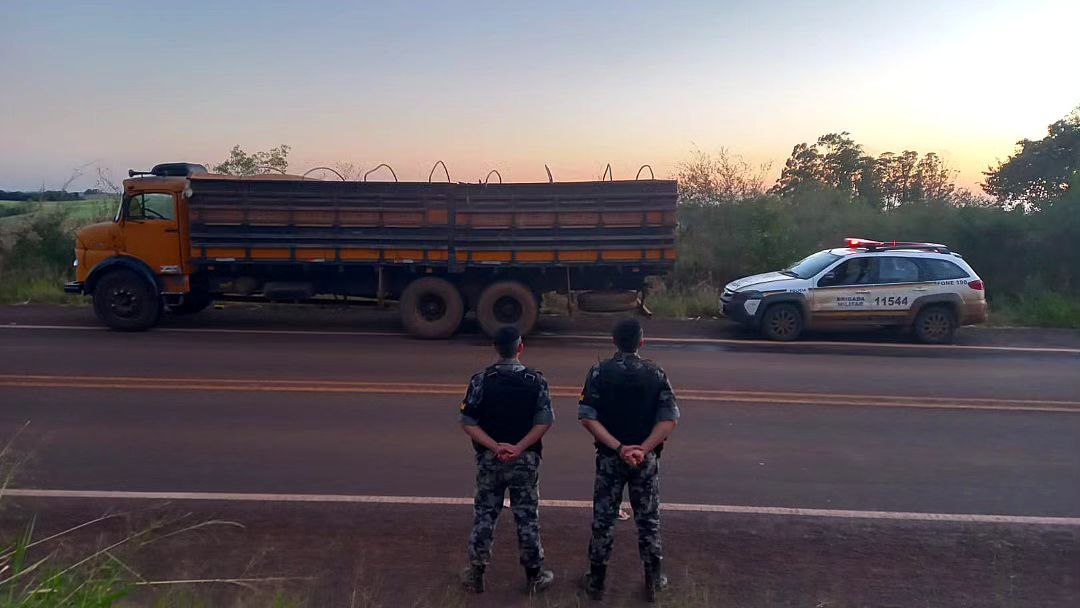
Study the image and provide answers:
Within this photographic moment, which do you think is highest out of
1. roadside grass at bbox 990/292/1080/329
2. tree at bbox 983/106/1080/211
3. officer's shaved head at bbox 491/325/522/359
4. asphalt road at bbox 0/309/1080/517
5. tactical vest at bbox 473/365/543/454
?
tree at bbox 983/106/1080/211

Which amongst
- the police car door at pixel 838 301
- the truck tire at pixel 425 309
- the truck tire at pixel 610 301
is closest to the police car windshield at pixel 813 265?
the police car door at pixel 838 301

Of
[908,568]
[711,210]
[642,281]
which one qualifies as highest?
[711,210]

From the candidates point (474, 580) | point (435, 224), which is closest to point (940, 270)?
point (435, 224)

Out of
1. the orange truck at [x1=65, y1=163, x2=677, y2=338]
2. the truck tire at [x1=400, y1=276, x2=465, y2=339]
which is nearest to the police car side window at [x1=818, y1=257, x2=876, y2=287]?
the orange truck at [x1=65, y1=163, x2=677, y2=338]

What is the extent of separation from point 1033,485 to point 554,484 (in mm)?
3771

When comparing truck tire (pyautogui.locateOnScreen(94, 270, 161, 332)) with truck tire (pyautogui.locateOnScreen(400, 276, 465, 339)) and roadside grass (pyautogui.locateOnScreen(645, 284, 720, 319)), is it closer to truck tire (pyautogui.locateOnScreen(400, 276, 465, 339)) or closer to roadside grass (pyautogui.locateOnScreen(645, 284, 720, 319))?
truck tire (pyautogui.locateOnScreen(400, 276, 465, 339))

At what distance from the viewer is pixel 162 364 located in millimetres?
11406

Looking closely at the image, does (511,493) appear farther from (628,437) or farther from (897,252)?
(897,252)

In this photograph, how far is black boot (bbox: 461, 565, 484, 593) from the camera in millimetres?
4875

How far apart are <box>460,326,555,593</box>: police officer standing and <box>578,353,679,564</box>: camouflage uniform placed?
30cm

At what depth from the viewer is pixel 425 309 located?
48.4ft

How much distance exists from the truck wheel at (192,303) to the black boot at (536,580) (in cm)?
1167

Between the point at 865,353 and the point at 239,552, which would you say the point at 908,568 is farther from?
the point at 865,353

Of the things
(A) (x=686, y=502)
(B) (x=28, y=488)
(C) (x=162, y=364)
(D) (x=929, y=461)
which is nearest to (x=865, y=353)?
(D) (x=929, y=461)
